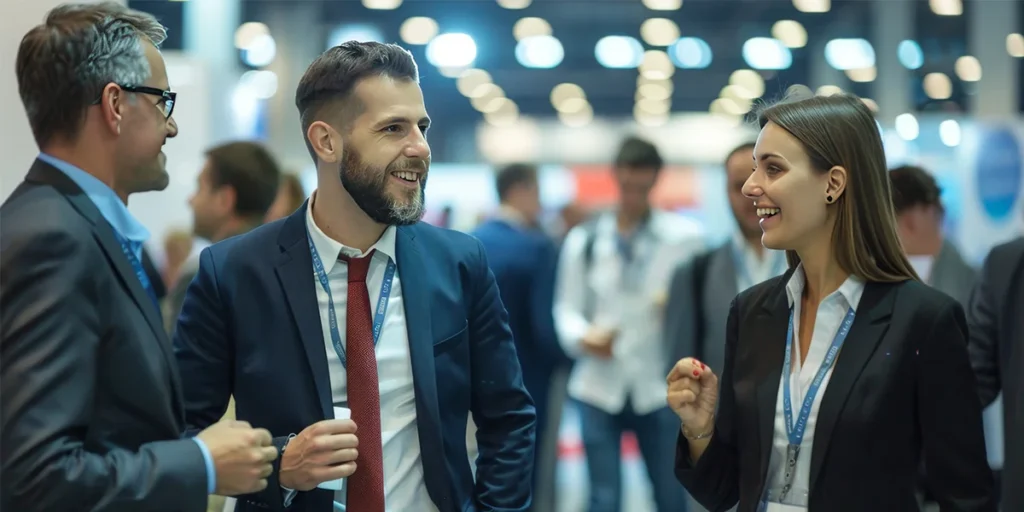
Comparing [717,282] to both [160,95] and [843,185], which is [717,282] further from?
[160,95]

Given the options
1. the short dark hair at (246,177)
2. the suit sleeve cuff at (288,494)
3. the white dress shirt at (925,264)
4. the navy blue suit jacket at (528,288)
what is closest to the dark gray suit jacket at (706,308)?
the white dress shirt at (925,264)

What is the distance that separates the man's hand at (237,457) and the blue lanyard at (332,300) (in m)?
0.49

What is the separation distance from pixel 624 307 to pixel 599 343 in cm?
26

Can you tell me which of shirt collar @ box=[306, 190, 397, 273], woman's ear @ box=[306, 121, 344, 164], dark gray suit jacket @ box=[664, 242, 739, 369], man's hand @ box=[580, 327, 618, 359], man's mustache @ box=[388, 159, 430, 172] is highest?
woman's ear @ box=[306, 121, 344, 164]

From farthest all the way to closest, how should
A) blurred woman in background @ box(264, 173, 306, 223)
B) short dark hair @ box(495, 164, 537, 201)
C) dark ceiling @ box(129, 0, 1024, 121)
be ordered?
dark ceiling @ box(129, 0, 1024, 121) → short dark hair @ box(495, 164, 537, 201) → blurred woman in background @ box(264, 173, 306, 223)

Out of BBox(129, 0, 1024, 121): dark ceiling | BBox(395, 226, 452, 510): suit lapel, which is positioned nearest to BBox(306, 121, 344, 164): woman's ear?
BBox(395, 226, 452, 510): suit lapel

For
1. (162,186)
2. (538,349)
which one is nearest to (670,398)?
(162,186)

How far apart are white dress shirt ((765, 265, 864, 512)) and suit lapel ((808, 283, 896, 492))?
0.02m

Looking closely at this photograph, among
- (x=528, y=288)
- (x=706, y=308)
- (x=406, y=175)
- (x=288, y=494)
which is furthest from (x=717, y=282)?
(x=288, y=494)

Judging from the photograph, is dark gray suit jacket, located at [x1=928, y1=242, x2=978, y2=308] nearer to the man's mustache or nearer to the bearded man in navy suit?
the bearded man in navy suit

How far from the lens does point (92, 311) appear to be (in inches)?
68.4

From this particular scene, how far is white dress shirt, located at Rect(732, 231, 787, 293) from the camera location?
4.39 meters

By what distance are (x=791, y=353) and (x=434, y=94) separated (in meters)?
16.6

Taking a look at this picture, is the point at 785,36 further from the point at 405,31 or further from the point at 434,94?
the point at 434,94
